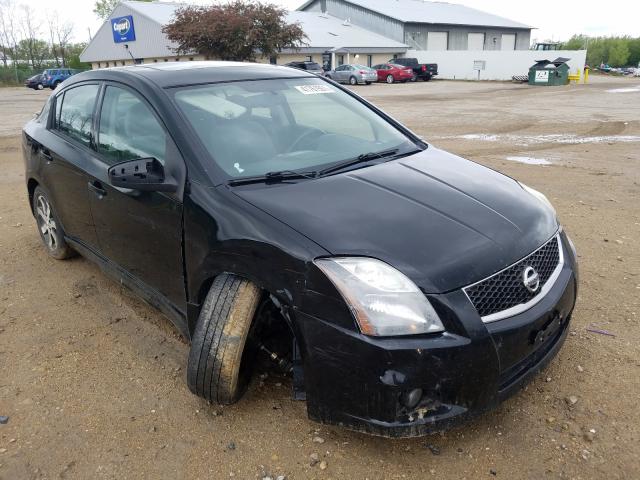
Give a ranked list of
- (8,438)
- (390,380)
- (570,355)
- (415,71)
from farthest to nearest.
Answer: (415,71) → (570,355) → (8,438) → (390,380)

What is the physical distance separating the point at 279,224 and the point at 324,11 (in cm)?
6692

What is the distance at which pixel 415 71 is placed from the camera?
41875 millimetres

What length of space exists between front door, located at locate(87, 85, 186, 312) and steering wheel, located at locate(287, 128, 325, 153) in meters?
0.67

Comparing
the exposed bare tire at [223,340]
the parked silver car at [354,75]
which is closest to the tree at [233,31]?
the parked silver car at [354,75]

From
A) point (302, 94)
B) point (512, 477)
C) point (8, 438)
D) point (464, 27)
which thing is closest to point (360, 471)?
point (512, 477)

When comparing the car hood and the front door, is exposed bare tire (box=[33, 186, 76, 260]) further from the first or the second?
the car hood

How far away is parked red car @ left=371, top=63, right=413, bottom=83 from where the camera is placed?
3950 cm

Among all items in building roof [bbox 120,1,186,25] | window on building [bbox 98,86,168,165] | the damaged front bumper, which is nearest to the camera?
the damaged front bumper

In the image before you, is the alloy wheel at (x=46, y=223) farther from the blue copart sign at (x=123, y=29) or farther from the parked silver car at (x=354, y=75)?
the blue copart sign at (x=123, y=29)

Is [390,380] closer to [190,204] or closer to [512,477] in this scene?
[512,477]

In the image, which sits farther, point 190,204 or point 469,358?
point 190,204

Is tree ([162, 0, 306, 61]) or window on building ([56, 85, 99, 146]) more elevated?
tree ([162, 0, 306, 61])

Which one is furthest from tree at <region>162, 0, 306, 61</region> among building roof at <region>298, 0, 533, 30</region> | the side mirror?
the side mirror

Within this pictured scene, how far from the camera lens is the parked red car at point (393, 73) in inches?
1555
